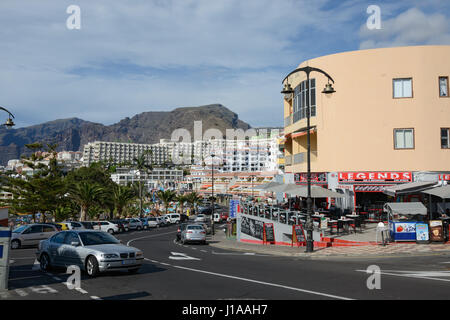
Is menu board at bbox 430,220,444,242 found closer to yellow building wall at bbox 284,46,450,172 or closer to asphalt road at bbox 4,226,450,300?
asphalt road at bbox 4,226,450,300

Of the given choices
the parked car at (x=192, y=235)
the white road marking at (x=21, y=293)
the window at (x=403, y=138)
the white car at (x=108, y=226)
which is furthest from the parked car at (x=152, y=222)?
the white road marking at (x=21, y=293)

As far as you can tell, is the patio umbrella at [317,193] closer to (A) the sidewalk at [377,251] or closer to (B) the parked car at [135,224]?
(A) the sidewalk at [377,251]

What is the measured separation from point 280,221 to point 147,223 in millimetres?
29118

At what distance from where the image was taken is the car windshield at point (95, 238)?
1330 cm

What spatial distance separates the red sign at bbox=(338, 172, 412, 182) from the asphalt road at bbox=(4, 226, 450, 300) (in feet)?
48.7

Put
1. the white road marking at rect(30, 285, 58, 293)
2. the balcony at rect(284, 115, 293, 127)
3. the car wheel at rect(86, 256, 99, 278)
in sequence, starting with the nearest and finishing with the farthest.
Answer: the white road marking at rect(30, 285, 58, 293) < the car wheel at rect(86, 256, 99, 278) < the balcony at rect(284, 115, 293, 127)

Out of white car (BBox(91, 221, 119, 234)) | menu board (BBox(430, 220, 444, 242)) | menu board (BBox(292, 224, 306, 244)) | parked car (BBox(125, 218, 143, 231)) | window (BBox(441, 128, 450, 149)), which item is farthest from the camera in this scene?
parked car (BBox(125, 218, 143, 231))

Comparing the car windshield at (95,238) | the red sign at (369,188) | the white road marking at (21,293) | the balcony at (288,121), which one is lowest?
the white road marking at (21,293)

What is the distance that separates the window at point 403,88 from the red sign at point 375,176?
6070mm

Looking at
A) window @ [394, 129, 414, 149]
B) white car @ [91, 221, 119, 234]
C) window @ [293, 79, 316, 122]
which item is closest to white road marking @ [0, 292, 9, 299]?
window @ [394, 129, 414, 149]

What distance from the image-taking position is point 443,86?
30.9 m

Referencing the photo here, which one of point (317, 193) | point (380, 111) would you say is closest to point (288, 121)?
point (380, 111)

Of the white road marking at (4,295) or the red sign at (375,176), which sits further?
the red sign at (375,176)

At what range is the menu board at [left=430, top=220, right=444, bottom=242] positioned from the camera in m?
21.1
